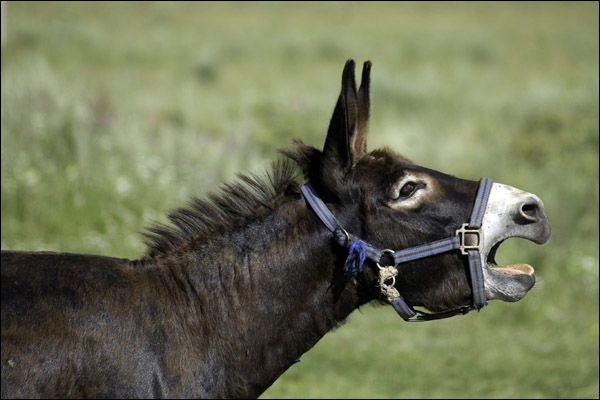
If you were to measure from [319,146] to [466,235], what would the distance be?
9.32 m

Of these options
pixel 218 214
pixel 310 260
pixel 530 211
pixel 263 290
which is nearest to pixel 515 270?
pixel 530 211

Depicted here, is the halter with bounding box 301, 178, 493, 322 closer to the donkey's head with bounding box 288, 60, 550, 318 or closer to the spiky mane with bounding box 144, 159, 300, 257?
the donkey's head with bounding box 288, 60, 550, 318

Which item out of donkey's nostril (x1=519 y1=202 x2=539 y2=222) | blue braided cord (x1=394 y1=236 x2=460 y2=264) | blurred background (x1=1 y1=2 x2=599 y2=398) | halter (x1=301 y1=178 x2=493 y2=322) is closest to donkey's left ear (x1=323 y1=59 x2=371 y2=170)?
halter (x1=301 y1=178 x2=493 y2=322)

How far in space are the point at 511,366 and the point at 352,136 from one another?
497cm

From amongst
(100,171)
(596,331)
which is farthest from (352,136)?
(100,171)

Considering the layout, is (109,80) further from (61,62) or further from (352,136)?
(352,136)

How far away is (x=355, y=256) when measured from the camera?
319cm

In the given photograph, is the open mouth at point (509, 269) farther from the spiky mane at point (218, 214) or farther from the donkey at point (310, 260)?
the spiky mane at point (218, 214)

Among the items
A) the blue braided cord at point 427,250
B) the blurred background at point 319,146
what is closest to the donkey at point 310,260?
the blue braided cord at point 427,250

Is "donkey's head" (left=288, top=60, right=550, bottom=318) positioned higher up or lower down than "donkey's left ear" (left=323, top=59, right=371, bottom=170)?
lower down

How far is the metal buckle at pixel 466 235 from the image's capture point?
3.23 m

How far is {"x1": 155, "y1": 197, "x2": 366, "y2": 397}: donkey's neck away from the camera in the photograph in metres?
3.21

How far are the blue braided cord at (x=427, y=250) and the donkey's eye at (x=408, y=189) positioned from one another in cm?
26

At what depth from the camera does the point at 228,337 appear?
319cm
